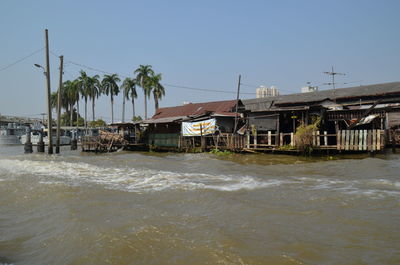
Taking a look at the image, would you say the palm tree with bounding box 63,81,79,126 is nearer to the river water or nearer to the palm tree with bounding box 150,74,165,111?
the palm tree with bounding box 150,74,165,111

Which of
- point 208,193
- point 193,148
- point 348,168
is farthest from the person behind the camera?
point 193,148

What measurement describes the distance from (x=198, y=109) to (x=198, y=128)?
326 inches

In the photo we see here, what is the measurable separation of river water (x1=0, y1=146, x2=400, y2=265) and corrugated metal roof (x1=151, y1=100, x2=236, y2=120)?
1911cm

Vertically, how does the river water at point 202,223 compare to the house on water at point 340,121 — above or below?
below

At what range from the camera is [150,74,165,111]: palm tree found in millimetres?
46875

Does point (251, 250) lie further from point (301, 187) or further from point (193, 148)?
point (193, 148)

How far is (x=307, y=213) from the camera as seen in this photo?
18.1ft

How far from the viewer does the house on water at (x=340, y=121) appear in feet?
57.0

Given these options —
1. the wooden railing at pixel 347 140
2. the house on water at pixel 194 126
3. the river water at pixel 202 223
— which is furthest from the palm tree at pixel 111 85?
the river water at pixel 202 223

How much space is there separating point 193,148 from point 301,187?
16687mm

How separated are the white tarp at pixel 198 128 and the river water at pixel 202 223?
1491cm

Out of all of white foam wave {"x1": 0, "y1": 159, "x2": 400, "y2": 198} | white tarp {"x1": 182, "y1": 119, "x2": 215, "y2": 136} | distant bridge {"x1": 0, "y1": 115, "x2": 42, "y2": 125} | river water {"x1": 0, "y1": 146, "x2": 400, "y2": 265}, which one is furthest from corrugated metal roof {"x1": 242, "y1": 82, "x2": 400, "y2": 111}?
distant bridge {"x1": 0, "y1": 115, "x2": 42, "y2": 125}

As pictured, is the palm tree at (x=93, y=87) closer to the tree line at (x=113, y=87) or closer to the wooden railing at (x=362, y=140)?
the tree line at (x=113, y=87)

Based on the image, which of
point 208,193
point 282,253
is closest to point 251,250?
point 282,253
